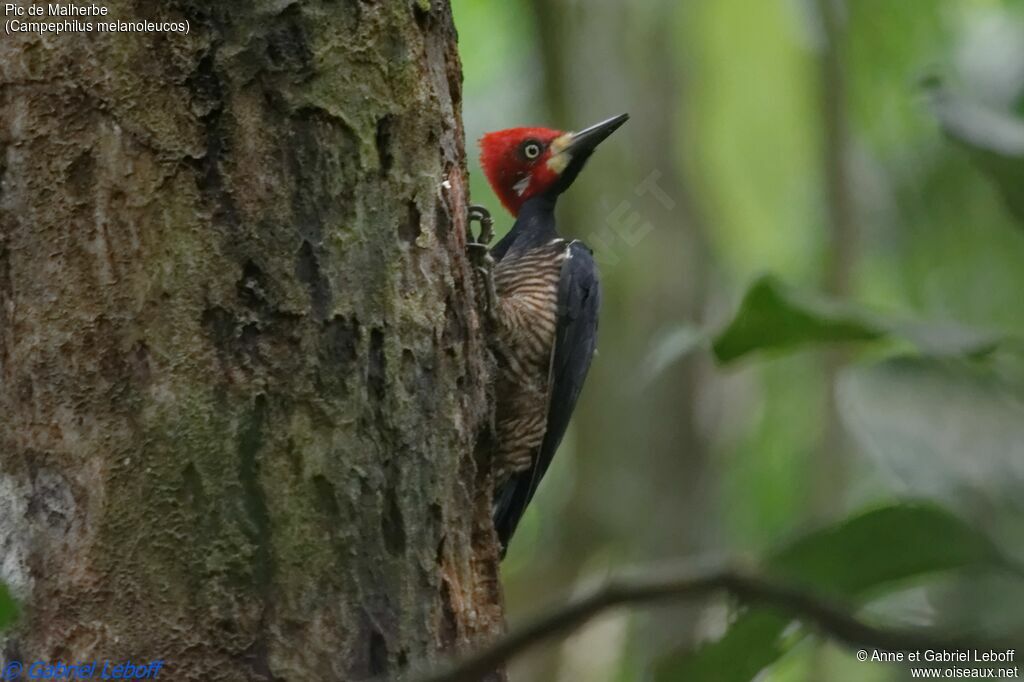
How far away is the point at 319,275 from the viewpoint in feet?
7.42

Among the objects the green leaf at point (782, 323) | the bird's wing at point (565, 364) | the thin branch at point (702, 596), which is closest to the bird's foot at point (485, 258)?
the bird's wing at point (565, 364)

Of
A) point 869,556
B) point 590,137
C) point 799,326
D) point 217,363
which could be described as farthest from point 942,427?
point 590,137

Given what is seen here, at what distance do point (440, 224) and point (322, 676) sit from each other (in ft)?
3.04

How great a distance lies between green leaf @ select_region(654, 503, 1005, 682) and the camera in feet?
4.19

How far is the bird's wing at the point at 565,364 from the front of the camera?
3.61 meters

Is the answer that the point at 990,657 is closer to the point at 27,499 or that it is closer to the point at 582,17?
the point at 27,499

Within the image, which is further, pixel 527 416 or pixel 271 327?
pixel 527 416

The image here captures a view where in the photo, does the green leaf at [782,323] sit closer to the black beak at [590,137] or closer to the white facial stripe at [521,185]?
the black beak at [590,137]

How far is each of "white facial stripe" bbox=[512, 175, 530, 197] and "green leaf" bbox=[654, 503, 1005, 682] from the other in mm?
2961

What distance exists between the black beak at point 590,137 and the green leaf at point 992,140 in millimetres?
2222

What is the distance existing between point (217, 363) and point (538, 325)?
1.64m

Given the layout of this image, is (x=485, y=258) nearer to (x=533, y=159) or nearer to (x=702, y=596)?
(x=533, y=159)

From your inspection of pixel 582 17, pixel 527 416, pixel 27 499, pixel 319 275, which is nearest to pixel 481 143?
pixel 527 416

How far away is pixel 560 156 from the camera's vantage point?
167 inches
